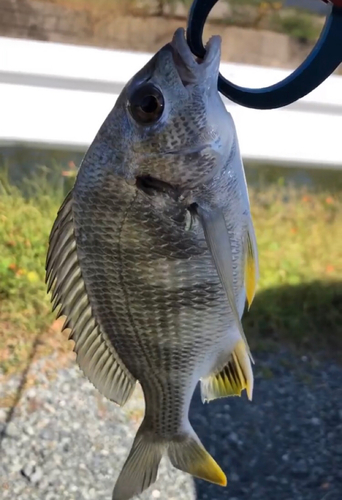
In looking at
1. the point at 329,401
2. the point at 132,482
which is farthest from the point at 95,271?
the point at 329,401

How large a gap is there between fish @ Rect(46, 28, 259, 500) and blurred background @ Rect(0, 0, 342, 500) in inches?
48.5

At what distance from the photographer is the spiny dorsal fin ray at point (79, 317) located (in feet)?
3.37

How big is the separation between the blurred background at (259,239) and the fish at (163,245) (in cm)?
123

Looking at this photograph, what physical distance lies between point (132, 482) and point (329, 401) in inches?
63.3

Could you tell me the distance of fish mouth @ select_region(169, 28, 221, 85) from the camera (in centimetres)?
84

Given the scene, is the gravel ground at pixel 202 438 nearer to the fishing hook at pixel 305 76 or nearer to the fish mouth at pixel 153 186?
the fish mouth at pixel 153 186

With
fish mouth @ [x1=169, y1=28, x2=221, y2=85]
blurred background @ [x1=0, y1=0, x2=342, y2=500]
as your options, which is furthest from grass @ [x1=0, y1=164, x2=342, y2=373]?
fish mouth @ [x1=169, y1=28, x2=221, y2=85]

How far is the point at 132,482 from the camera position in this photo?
3.82ft

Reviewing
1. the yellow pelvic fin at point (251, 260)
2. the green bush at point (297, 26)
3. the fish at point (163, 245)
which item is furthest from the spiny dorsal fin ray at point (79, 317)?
the green bush at point (297, 26)

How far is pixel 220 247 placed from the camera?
88cm

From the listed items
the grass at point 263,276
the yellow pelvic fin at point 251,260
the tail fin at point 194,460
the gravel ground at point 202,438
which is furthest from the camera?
the grass at point 263,276

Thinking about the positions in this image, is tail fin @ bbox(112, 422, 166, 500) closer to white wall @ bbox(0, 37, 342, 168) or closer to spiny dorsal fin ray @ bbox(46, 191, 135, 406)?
spiny dorsal fin ray @ bbox(46, 191, 135, 406)

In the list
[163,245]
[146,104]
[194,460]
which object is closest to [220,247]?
[163,245]

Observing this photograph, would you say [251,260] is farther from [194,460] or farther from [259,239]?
[259,239]
